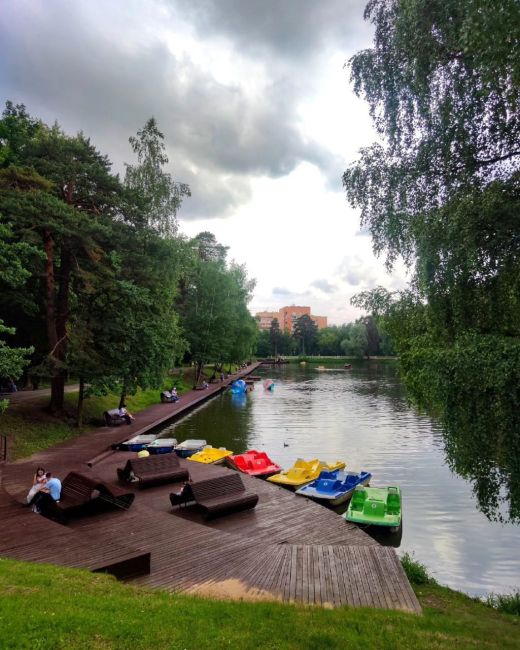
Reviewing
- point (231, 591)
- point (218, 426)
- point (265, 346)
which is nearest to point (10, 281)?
point (231, 591)

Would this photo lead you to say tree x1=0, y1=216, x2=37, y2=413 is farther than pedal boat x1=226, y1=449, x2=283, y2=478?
No

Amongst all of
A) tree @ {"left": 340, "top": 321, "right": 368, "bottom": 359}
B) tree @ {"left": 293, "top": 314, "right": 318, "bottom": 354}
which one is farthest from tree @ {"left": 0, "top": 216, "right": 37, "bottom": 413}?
tree @ {"left": 293, "top": 314, "right": 318, "bottom": 354}

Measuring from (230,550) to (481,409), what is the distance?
5301mm

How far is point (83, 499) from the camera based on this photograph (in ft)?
33.4

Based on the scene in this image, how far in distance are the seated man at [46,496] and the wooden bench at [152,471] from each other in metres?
2.65

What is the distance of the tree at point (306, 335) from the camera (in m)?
129

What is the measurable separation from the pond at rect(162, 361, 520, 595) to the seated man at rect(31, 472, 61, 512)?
809 cm

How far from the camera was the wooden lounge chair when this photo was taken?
396 inches

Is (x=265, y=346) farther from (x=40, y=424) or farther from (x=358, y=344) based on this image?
(x=40, y=424)

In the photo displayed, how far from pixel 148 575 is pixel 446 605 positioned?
502cm

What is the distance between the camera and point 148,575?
24.3ft

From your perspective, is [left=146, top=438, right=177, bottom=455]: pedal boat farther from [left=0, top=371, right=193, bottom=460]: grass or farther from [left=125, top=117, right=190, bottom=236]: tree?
[left=125, top=117, right=190, bottom=236]: tree

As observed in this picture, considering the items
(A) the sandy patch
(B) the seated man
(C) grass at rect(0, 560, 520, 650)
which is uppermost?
(C) grass at rect(0, 560, 520, 650)

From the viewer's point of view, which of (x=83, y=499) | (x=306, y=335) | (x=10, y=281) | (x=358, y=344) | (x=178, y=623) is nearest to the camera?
(x=178, y=623)
